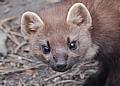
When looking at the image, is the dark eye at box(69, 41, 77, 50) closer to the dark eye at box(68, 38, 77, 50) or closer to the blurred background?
the dark eye at box(68, 38, 77, 50)

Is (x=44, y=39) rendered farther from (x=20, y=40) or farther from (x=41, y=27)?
(x=20, y=40)

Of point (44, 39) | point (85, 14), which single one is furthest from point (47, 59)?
point (85, 14)

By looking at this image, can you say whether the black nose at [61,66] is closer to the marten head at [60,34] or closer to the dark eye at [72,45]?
the marten head at [60,34]

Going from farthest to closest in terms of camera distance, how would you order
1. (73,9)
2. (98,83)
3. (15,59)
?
(15,59) < (98,83) < (73,9)

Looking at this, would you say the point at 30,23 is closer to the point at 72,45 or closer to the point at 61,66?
the point at 72,45

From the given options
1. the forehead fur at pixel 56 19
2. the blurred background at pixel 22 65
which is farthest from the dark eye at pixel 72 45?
the blurred background at pixel 22 65

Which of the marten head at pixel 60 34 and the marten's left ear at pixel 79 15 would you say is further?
the marten's left ear at pixel 79 15

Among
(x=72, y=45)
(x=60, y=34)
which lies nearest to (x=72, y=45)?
(x=72, y=45)

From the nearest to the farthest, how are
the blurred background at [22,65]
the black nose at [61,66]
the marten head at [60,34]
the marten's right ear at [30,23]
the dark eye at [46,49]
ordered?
the black nose at [61,66], the marten head at [60,34], the dark eye at [46,49], the marten's right ear at [30,23], the blurred background at [22,65]
